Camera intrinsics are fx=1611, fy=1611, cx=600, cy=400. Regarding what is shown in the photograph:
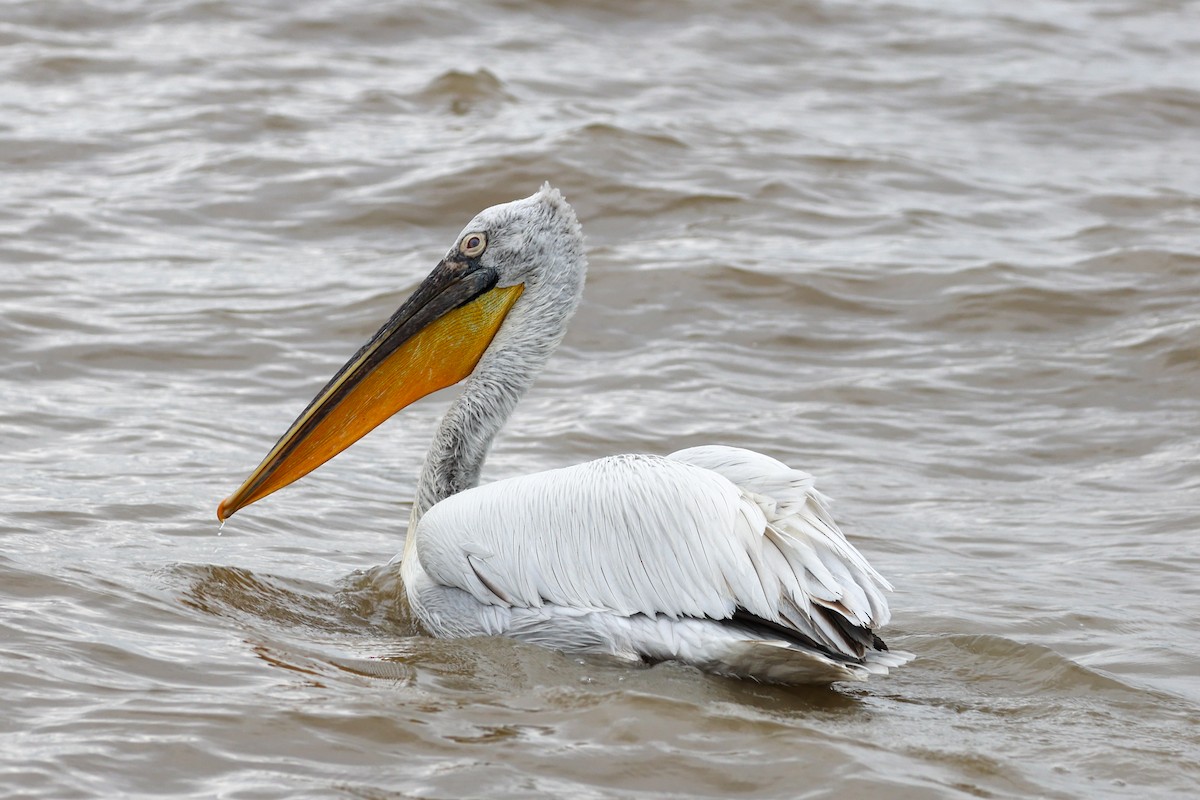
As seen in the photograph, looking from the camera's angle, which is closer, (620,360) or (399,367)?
(399,367)

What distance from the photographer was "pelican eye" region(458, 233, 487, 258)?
469 centimetres

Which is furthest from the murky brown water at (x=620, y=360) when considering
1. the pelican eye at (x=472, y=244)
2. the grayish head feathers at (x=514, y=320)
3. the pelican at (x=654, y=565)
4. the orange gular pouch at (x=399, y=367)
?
the pelican eye at (x=472, y=244)

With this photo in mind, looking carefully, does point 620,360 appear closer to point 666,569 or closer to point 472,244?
point 472,244

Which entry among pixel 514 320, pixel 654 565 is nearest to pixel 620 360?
pixel 514 320

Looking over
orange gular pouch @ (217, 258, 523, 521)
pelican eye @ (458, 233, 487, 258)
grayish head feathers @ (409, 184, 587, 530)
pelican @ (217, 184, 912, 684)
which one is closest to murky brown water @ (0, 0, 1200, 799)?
pelican @ (217, 184, 912, 684)

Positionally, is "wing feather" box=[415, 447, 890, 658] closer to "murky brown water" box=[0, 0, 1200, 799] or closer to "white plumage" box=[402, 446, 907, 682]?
"white plumage" box=[402, 446, 907, 682]

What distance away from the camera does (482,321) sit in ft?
15.6

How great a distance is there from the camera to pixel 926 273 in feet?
25.4

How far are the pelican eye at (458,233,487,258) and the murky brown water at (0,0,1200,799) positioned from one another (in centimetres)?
99

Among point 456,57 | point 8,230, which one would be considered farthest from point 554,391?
point 456,57

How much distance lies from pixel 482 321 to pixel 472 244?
23 centimetres

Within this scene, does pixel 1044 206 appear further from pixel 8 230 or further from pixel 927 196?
pixel 8 230

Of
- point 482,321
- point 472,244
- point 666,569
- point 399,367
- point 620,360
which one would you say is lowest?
point 620,360

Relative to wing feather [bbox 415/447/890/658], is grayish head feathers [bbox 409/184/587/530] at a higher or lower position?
higher
